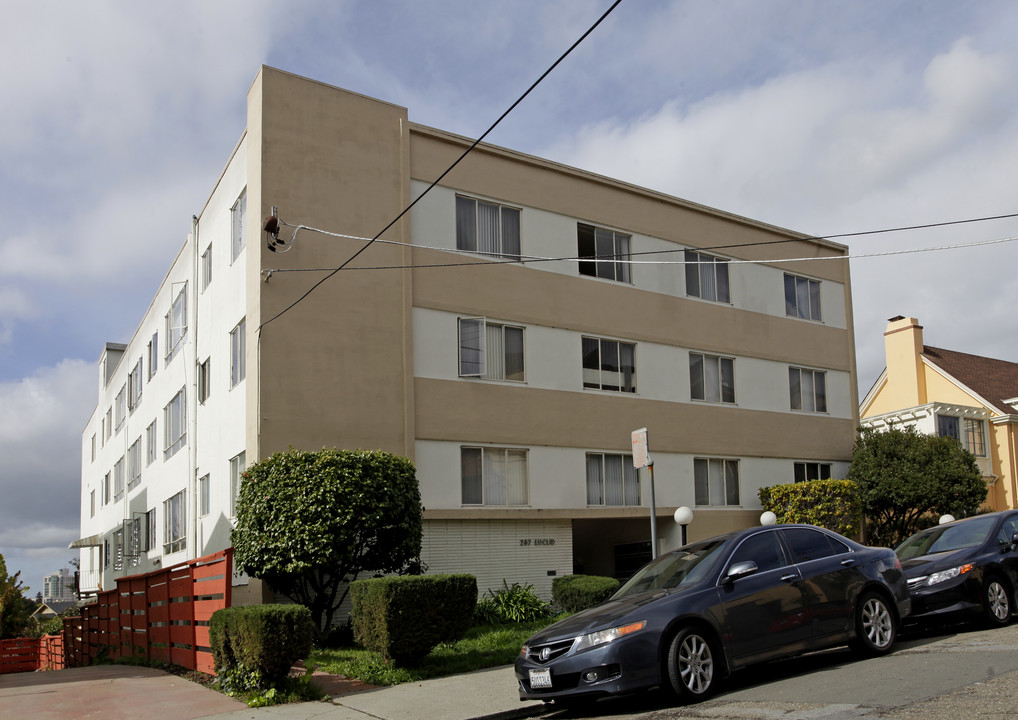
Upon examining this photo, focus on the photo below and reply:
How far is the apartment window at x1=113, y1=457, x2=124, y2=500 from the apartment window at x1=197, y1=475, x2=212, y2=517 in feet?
52.4

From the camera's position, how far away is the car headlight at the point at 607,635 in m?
8.68

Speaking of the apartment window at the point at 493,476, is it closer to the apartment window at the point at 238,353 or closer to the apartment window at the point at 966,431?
the apartment window at the point at 238,353

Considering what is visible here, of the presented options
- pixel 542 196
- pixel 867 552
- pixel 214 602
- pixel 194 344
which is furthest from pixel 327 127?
pixel 867 552

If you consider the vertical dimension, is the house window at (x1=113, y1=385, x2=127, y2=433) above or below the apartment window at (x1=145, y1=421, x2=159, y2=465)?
above

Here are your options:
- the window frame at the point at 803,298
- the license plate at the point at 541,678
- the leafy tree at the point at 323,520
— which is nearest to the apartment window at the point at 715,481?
the window frame at the point at 803,298

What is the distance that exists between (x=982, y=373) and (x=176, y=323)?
2938 cm

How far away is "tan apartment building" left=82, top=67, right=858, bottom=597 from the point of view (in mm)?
17844

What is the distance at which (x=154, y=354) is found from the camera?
100ft

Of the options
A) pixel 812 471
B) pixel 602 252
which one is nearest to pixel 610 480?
pixel 602 252

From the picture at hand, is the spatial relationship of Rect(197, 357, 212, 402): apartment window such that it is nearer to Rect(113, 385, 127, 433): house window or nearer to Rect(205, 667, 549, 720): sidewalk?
Rect(205, 667, 549, 720): sidewalk

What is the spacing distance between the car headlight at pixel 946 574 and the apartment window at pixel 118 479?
102 ft

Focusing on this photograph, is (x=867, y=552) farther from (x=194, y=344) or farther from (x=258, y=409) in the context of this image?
(x=194, y=344)

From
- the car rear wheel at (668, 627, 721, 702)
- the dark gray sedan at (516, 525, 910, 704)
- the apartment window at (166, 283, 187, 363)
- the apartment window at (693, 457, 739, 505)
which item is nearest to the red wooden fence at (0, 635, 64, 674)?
the apartment window at (166, 283, 187, 363)

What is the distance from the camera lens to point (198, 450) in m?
22.3
